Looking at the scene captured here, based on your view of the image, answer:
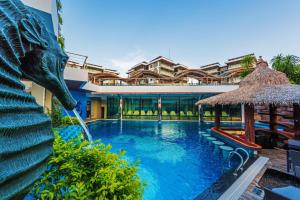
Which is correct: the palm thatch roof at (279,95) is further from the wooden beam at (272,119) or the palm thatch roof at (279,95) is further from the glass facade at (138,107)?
the glass facade at (138,107)

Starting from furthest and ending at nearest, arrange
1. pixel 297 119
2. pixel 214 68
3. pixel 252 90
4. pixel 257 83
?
pixel 214 68 → pixel 257 83 → pixel 252 90 → pixel 297 119

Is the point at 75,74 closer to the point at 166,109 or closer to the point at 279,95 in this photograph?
the point at 279,95

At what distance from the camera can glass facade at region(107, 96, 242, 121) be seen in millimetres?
20203

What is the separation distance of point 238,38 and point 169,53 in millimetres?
38573

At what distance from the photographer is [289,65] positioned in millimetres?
19875

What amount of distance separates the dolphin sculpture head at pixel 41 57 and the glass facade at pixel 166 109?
19.2 meters

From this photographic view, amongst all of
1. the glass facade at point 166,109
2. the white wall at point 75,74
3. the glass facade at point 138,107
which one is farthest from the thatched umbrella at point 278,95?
the glass facade at point 138,107

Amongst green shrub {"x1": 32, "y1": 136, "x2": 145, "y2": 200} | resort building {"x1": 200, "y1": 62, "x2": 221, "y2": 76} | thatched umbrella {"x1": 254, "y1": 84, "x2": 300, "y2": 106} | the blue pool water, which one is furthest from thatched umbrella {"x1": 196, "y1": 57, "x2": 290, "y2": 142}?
resort building {"x1": 200, "y1": 62, "x2": 221, "y2": 76}

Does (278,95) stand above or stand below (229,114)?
above

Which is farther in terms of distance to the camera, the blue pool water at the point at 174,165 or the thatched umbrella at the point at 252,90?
the thatched umbrella at the point at 252,90

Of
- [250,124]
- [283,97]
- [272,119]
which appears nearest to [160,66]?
[272,119]

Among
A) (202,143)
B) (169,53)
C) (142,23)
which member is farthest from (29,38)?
(169,53)

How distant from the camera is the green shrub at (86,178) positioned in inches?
60.0

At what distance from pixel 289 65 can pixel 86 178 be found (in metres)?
26.3
